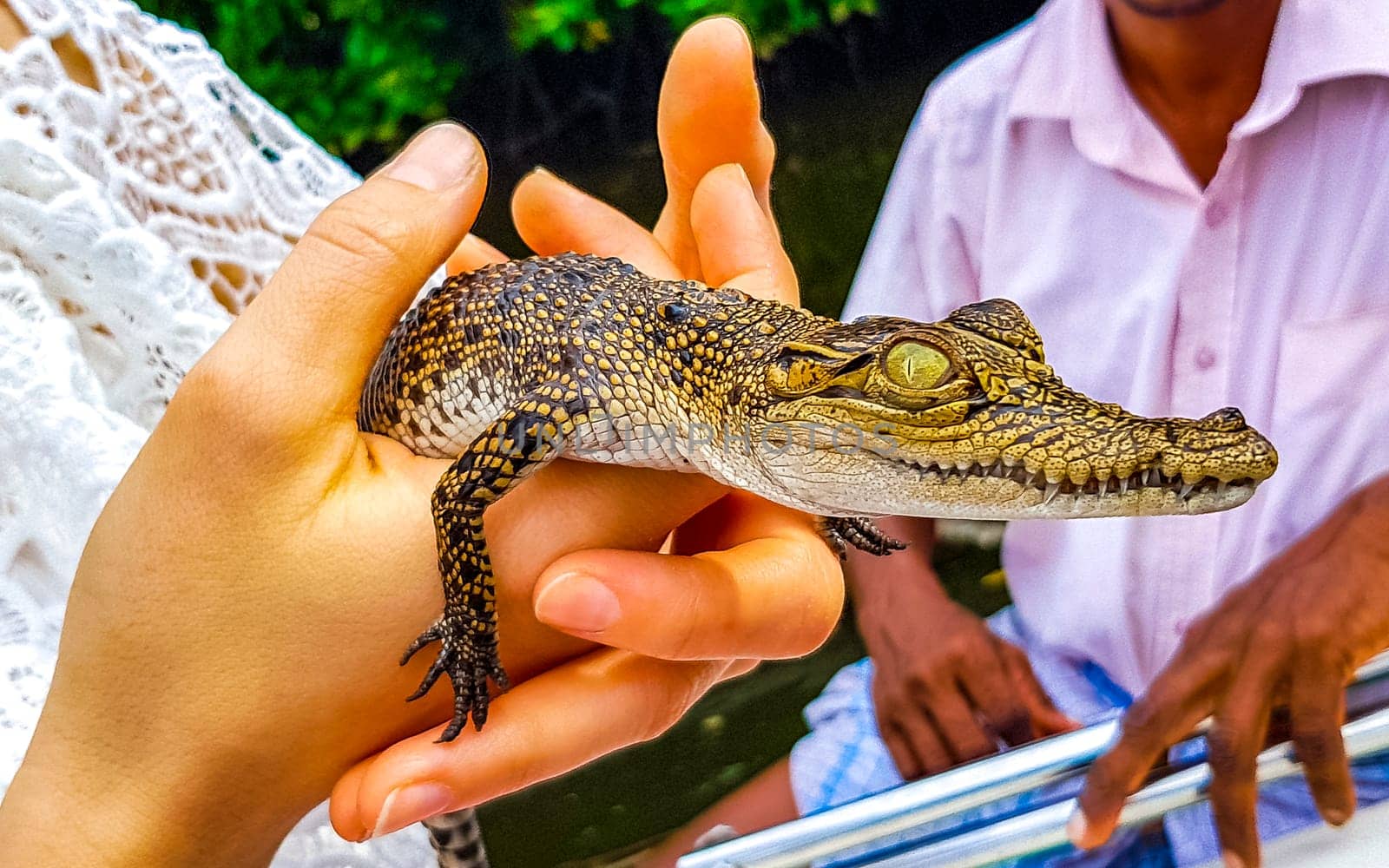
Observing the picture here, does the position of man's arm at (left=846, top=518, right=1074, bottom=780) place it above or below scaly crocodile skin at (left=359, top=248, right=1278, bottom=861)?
below

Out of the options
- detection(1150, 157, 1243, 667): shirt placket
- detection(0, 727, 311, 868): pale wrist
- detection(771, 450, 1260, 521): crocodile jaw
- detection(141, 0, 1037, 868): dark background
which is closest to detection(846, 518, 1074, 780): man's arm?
→ detection(141, 0, 1037, 868): dark background

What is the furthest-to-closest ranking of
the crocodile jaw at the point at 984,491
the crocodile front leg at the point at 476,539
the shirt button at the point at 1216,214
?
the shirt button at the point at 1216,214 < the crocodile front leg at the point at 476,539 < the crocodile jaw at the point at 984,491

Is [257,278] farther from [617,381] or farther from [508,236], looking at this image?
[617,381]

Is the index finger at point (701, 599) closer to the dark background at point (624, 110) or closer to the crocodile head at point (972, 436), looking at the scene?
the crocodile head at point (972, 436)

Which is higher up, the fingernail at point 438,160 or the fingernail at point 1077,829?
the fingernail at point 438,160

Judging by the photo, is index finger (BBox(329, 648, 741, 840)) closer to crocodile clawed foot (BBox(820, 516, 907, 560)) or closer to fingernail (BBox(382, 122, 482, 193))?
crocodile clawed foot (BBox(820, 516, 907, 560))

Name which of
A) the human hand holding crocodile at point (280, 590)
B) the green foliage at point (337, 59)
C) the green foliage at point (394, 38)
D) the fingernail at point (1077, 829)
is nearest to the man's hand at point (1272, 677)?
the fingernail at point (1077, 829)

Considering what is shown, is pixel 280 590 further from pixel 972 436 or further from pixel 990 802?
pixel 990 802
